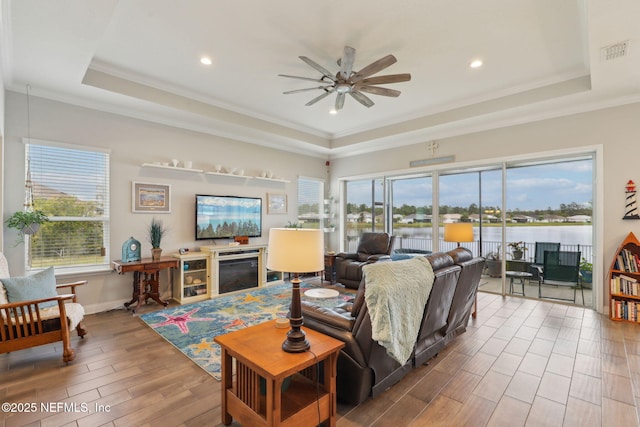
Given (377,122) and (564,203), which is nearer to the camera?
(564,203)

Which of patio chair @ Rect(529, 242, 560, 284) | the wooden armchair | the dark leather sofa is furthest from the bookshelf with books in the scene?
the wooden armchair

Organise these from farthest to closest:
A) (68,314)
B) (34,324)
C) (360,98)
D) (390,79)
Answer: (360,98) → (390,79) → (68,314) → (34,324)

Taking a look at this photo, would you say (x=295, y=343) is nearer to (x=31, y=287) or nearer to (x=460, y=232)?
(x=31, y=287)

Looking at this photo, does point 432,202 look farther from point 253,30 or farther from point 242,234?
point 253,30

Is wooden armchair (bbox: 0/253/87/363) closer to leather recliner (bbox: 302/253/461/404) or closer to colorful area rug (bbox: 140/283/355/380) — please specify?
colorful area rug (bbox: 140/283/355/380)

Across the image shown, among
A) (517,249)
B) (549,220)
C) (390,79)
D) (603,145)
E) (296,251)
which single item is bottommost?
(517,249)

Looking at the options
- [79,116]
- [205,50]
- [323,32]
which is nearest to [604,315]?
[323,32]

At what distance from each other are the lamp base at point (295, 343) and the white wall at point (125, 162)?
3817mm

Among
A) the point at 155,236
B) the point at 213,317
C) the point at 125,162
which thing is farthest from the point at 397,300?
the point at 125,162

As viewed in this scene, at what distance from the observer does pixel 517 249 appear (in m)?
5.01

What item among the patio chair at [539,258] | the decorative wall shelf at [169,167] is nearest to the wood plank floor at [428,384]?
the patio chair at [539,258]

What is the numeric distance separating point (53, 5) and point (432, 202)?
19.2 feet

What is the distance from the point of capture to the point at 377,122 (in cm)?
586

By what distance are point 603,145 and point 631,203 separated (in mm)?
869
